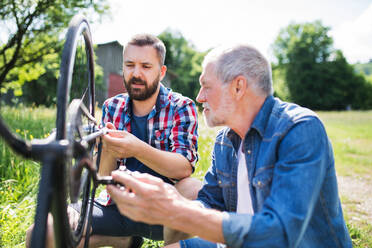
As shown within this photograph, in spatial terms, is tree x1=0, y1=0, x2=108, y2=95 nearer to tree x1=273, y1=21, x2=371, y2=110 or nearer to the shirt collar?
the shirt collar

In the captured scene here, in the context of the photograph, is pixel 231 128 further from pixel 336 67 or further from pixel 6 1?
pixel 336 67

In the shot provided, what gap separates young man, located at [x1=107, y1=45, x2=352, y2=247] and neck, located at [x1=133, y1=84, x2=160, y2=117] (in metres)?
0.80

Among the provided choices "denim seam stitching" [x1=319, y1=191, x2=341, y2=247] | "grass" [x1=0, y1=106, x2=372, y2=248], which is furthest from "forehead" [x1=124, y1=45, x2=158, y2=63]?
"denim seam stitching" [x1=319, y1=191, x2=341, y2=247]

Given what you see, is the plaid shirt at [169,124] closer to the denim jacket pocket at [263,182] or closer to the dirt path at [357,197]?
the denim jacket pocket at [263,182]

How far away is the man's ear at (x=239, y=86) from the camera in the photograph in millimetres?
1599

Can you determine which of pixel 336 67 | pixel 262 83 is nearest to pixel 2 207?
pixel 262 83

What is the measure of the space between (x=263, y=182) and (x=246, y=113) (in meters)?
0.38

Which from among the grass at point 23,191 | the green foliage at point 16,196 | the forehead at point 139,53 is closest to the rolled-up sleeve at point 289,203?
the forehead at point 139,53

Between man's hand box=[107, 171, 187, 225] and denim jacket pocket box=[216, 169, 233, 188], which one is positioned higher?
man's hand box=[107, 171, 187, 225]

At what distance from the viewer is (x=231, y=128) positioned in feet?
5.86

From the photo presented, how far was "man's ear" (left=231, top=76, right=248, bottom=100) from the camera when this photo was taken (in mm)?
1599

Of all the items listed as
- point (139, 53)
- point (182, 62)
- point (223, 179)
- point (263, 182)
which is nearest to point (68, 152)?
point (263, 182)

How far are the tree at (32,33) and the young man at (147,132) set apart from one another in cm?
730

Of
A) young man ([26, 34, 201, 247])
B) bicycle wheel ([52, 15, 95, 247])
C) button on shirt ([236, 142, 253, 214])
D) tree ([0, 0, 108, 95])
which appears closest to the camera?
bicycle wheel ([52, 15, 95, 247])
